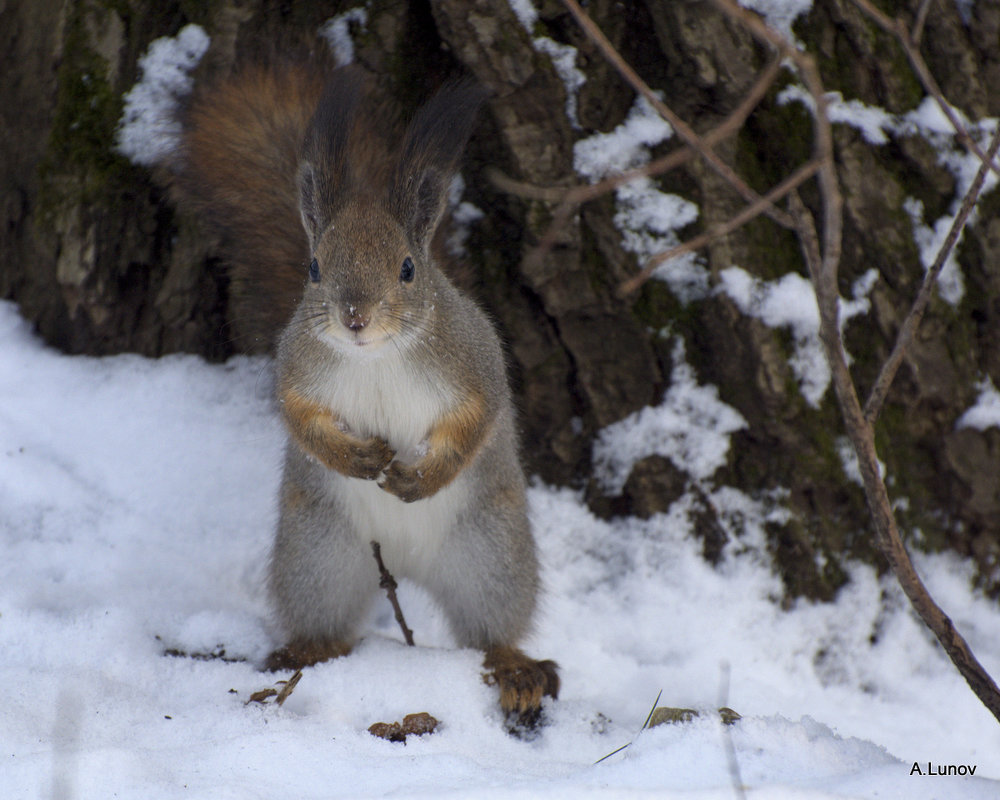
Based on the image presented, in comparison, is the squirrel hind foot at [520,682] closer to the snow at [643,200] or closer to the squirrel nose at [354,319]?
the squirrel nose at [354,319]

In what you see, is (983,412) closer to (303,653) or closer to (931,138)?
(931,138)

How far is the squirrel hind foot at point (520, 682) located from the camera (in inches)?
75.9

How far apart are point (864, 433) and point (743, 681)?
1013 millimetres

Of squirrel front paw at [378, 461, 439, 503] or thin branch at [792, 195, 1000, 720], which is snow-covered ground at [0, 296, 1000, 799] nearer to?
thin branch at [792, 195, 1000, 720]

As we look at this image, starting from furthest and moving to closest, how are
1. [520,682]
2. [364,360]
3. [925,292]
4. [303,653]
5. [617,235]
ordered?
1. [617,235]
2. [303,653]
3. [520,682]
4. [364,360]
5. [925,292]

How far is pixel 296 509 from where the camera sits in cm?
215

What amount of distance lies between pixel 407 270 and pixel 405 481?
1.39 ft

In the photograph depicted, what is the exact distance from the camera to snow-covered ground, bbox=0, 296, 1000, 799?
4.79 feet

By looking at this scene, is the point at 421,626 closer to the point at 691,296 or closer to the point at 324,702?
the point at 324,702

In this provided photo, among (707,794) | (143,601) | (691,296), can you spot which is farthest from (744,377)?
(143,601)

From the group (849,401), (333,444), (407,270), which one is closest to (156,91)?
(407,270)

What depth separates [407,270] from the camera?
1.91 meters

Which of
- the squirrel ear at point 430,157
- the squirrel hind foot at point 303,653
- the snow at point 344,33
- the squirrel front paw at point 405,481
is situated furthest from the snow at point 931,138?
the squirrel hind foot at point 303,653

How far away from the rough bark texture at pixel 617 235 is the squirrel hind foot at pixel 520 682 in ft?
1.77
